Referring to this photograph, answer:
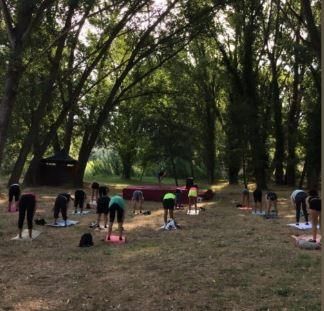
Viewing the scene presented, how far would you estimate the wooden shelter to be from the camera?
34.4 meters

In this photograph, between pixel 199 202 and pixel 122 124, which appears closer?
pixel 199 202

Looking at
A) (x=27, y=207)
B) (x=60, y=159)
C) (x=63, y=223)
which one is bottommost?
(x=63, y=223)

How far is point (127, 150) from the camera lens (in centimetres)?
4638

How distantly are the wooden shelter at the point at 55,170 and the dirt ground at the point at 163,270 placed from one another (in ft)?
55.9

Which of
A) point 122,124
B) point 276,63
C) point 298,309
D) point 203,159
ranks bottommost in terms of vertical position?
point 298,309

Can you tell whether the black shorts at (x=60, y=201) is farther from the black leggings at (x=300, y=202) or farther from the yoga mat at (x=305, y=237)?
the black leggings at (x=300, y=202)

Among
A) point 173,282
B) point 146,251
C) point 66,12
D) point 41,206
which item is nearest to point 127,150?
point 41,206

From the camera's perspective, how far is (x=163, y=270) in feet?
36.1

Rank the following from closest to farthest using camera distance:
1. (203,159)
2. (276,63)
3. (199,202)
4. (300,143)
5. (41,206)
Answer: (41,206) < (199,202) < (300,143) < (276,63) < (203,159)

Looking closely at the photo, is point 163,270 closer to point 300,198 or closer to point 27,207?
point 27,207

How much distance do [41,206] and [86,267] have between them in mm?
12471

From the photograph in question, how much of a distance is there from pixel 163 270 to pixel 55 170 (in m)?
24.6

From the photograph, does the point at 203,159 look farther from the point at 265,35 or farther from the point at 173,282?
the point at 173,282

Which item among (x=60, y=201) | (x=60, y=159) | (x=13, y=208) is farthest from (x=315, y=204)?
(x=60, y=159)
